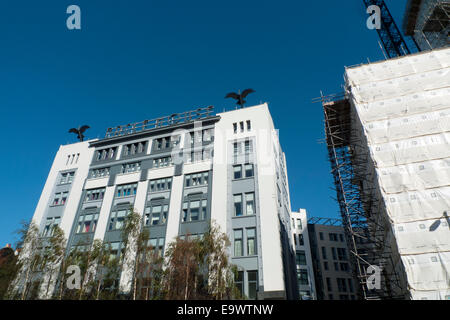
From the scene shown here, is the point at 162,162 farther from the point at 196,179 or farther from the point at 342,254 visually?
the point at 342,254

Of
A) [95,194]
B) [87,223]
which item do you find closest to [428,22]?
[95,194]

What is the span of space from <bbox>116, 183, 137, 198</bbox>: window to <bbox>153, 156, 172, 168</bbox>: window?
388 cm

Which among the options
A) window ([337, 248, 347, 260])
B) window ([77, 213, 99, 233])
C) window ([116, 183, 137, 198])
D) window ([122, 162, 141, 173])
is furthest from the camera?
window ([337, 248, 347, 260])

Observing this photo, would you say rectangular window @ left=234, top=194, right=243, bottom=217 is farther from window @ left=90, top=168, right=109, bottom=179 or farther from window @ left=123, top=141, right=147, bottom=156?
window @ left=90, top=168, right=109, bottom=179

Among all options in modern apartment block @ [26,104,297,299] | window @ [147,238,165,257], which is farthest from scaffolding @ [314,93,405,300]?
window @ [147,238,165,257]

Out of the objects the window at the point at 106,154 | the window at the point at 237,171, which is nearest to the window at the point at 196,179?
the window at the point at 237,171

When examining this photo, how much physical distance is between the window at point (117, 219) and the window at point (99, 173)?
23.6 feet

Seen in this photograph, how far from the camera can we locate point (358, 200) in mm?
32500

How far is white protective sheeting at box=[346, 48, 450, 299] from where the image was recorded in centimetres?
2120

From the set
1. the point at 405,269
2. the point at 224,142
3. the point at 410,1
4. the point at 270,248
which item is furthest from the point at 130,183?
the point at 410,1

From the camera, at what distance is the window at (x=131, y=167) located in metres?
41.0

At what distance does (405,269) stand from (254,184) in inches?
655

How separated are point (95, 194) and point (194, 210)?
52.2ft

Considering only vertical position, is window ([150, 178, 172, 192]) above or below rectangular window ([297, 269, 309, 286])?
above
